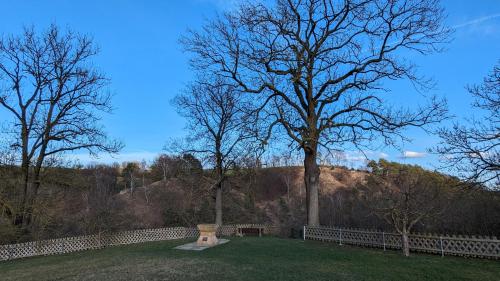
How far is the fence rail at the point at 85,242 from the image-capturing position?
16250 mm

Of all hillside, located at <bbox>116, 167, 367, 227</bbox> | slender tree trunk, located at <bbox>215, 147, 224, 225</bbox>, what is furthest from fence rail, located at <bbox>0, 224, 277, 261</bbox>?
Answer: hillside, located at <bbox>116, 167, 367, 227</bbox>

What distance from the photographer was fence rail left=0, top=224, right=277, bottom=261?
16250 millimetres

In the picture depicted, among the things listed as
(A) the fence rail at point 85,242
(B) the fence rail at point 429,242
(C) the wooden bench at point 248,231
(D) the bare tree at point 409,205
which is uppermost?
(D) the bare tree at point 409,205

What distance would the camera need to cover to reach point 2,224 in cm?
1585

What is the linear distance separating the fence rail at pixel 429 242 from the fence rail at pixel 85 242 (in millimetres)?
9973

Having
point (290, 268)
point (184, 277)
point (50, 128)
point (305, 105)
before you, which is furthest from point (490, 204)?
point (50, 128)

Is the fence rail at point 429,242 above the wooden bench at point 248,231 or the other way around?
above

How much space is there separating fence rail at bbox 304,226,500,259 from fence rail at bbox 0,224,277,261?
9973 mm

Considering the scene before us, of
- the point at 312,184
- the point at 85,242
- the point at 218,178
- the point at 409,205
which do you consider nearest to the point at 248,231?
the point at 218,178

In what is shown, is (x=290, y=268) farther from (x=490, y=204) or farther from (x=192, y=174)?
(x=192, y=174)

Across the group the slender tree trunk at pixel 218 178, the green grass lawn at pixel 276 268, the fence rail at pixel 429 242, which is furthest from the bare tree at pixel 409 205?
the slender tree trunk at pixel 218 178

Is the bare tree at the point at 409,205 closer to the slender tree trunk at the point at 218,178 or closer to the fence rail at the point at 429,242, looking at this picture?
the fence rail at the point at 429,242

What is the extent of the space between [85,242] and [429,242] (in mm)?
15312

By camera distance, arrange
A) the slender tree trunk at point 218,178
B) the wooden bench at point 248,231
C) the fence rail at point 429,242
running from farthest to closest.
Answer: the slender tree trunk at point 218,178
the wooden bench at point 248,231
the fence rail at point 429,242
